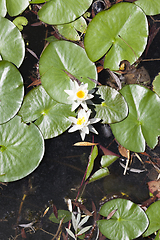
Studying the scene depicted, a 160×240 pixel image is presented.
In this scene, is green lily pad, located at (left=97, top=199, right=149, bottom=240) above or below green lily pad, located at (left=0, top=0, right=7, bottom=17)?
below

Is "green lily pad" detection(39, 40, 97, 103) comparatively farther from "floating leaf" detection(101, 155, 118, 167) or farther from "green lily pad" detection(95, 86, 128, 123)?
"floating leaf" detection(101, 155, 118, 167)

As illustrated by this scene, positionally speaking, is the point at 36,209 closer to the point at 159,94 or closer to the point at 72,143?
the point at 72,143

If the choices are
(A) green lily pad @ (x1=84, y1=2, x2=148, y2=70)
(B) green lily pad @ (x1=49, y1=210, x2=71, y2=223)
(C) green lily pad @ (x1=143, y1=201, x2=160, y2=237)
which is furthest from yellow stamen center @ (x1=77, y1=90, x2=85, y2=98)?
(C) green lily pad @ (x1=143, y1=201, x2=160, y2=237)

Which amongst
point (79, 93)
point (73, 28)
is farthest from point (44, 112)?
point (73, 28)

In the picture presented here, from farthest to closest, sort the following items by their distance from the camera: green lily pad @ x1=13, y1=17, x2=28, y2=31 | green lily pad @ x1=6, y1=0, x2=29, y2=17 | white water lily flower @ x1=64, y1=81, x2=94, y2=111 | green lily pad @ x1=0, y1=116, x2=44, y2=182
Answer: green lily pad @ x1=13, y1=17, x2=28, y2=31
green lily pad @ x1=6, y1=0, x2=29, y2=17
green lily pad @ x1=0, y1=116, x2=44, y2=182
white water lily flower @ x1=64, y1=81, x2=94, y2=111

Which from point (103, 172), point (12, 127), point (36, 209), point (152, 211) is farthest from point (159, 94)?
point (36, 209)

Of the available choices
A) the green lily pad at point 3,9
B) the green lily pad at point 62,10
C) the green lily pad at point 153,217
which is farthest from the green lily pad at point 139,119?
the green lily pad at point 3,9
